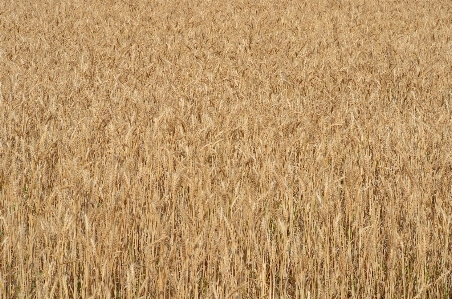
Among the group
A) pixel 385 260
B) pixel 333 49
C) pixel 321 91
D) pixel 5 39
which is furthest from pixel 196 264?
pixel 5 39

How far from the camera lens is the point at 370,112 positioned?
4625 millimetres

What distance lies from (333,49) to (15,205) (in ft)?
17.4

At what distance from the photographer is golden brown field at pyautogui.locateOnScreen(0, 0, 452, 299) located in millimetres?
2262

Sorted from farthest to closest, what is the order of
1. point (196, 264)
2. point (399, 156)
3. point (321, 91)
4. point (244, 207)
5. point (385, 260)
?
1. point (321, 91)
2. point (399, 156)
3. point (244, 207)
4. point (385, 260)
5. point (196, 264)

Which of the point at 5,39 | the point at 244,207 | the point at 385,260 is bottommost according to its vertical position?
the point at 385,260

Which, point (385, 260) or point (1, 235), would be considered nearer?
point (385, 260)

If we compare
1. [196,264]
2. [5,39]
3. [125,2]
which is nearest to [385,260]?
[196,264]

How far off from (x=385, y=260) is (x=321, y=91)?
315cm

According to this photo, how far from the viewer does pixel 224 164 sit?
10.7ft

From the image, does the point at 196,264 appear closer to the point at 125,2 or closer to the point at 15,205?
the point at 15,205

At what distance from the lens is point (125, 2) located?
11.9 metres

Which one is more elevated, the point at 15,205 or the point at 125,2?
the point at 125,2

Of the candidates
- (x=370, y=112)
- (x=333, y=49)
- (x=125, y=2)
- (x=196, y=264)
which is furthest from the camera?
(x=125, y=2)

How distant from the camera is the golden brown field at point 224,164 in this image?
2.26 metres
